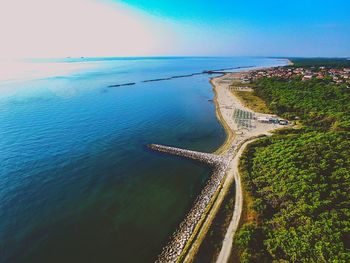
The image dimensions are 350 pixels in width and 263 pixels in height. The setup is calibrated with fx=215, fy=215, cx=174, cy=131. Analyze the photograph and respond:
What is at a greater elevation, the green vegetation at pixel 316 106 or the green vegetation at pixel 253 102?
the green vegetation at pixel 316 106

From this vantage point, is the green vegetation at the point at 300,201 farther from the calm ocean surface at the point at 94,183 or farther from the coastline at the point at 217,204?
the calm ocean surface at the point at 94,183

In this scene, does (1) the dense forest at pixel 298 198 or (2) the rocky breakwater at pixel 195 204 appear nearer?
(1) the dense forest at pixel 298 198

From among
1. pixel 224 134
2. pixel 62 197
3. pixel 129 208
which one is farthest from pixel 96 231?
pixel 224 134

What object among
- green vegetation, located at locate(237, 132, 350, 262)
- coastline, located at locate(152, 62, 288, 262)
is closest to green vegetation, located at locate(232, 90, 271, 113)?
coastline, located at locate(152, 62, 288, 262)

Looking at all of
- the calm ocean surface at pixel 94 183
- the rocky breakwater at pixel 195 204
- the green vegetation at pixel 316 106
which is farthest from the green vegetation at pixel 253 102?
the rocky breakwater at pixel 195 204

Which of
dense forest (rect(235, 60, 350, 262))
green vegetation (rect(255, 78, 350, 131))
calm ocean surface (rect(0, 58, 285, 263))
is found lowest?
calm ocean surface (rect(0, 58, 285, 263))

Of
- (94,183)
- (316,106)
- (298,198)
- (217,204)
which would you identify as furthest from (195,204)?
(316,106)

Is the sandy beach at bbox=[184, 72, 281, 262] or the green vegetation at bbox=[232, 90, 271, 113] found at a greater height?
the green vegetation at bbox=[232, 90, 271, 113]

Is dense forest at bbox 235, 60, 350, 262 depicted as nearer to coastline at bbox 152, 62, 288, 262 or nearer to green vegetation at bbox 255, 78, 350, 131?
coastline at bbox 152, 62, 288, 262
